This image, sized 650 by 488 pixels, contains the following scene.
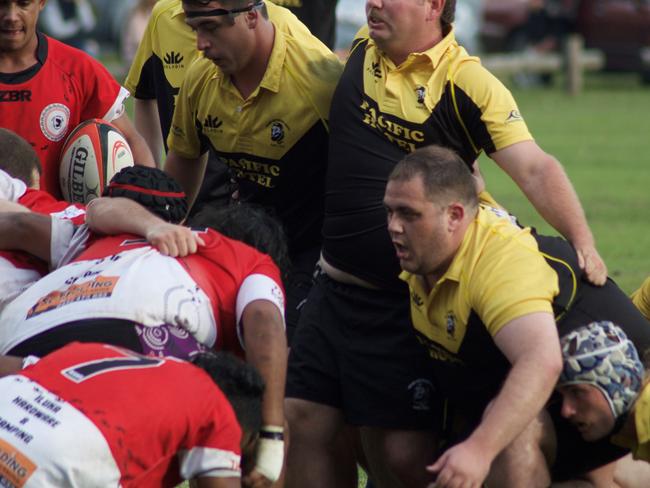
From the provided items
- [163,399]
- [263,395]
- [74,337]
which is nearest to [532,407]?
[263,395]

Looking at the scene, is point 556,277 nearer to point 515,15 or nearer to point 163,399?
point 163,399

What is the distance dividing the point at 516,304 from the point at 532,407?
360mm

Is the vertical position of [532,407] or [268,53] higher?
[268,53]

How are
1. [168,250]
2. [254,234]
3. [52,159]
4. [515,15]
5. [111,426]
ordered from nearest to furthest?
[111,426] → [168,250] → [254,234] → [52,159] → [515,15]

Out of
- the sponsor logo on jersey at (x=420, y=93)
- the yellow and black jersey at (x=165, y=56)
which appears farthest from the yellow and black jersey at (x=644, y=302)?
the yellow and black jersey at (x=165, y=56)

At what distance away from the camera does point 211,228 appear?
5.29 m

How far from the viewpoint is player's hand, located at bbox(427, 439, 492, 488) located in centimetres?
451

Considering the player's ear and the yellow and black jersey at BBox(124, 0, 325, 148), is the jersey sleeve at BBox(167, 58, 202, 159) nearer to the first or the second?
the yellow and black jersey at BBox(124, 0, 325, 148)

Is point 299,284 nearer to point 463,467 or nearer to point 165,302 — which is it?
point 165,302

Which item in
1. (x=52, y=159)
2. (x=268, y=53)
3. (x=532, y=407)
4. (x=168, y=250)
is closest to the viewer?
(x=532, y=407)

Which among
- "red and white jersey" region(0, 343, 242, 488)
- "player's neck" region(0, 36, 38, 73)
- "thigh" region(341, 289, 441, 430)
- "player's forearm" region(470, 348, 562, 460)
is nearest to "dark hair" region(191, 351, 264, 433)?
"red and white jersey" region(0, 343, 242, 488)

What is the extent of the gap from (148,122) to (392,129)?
244 centimetres

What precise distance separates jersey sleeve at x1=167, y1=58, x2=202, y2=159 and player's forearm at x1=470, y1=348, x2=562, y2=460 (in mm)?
2339

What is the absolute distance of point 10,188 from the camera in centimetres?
582
